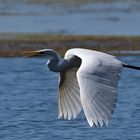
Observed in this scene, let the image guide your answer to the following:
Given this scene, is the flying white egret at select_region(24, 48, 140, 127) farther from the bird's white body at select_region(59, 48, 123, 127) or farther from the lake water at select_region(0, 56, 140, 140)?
the lake water at select_region(0, 56, 140, 140)

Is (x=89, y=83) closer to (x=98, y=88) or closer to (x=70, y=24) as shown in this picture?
(x=98, y=88)

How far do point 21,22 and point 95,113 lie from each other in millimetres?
19451

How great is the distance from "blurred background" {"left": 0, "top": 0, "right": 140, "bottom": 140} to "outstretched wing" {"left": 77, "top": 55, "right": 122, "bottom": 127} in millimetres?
2827

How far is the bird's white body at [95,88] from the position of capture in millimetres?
6625

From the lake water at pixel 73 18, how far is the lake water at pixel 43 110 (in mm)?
6310

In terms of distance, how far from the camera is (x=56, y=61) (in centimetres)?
814

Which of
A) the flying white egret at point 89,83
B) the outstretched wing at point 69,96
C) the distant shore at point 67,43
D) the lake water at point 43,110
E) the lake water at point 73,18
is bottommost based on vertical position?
the lake water at point 73,18

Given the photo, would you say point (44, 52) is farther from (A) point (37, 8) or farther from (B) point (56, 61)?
(A) point (37, 8)

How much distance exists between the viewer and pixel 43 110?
39.7ft

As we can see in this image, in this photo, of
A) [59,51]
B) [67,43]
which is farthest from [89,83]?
[67,43]

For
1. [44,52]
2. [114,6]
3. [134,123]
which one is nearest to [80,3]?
[114,6]

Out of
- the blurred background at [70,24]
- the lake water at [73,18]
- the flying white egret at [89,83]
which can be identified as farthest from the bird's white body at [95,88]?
the lake water at [73,18]

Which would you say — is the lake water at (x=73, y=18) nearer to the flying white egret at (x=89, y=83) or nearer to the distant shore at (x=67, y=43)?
the distant shore at (x=67, y=43)

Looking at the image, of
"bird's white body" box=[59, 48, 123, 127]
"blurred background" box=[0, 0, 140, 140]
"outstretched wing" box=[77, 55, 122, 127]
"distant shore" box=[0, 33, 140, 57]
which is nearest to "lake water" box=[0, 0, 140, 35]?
"blurred background" box=[0, 0, 140, 140]
